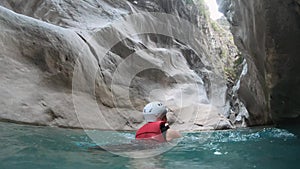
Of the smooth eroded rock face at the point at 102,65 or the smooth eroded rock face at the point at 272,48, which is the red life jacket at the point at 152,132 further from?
the smooth eroded rock face at the point at 272,48

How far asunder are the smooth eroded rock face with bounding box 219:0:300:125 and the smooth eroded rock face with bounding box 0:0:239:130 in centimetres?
330

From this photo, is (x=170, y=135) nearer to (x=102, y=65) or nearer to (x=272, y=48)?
(x=272, y=48)

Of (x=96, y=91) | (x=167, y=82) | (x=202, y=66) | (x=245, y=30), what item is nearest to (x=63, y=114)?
(x=96, y=91)

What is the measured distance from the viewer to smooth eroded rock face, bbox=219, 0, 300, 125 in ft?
21.6

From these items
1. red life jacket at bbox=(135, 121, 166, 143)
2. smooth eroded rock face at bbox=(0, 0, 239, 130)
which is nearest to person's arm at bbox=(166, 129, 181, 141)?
red life jacket at bbox=(135, 121, 166, 143)

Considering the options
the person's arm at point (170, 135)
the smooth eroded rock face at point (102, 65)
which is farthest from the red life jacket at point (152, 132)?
the smooth eroded rock face at point (102, 65)

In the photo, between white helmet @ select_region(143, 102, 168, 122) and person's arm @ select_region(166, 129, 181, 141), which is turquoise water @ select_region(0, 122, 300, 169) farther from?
white helmet @ select_region(143, 102, 168, 122)

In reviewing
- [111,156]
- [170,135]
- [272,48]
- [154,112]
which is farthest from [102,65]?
[111,156]

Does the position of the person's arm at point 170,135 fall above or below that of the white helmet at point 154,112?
below

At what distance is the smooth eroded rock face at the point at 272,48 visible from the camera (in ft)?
21.6

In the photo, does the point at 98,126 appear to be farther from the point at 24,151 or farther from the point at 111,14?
the point at 111,14

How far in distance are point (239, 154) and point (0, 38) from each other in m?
6.13

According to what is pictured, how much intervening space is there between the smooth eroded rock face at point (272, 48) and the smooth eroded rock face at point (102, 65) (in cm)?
330

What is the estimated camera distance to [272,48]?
721 centimetres
